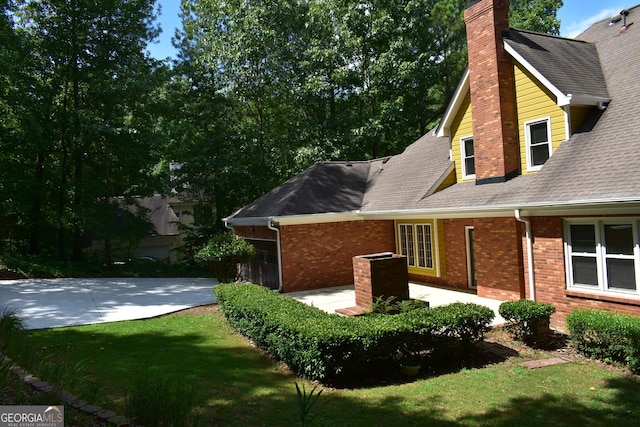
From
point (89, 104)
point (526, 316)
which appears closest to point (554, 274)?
point (526, 316)

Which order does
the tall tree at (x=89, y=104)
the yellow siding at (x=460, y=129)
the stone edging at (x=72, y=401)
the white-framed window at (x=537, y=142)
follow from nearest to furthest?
the stone edging at (x=72, y=401) → the white-framed window at (x=537, y=142) → the yellow siding at (x=460, y=129) → the tall tree at (x=89, y=104)

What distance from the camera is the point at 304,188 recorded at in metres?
17.7

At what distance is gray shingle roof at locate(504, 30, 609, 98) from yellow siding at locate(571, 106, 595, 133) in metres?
0.38

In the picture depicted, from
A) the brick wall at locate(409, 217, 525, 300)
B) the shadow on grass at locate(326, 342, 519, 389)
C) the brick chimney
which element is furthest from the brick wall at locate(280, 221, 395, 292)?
the shadow on grass at locate(326, 342, 519, 389)

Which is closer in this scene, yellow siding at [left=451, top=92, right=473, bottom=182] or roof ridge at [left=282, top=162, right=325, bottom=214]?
yellow siding at [left=451, top=92, right=473, bottom=182]

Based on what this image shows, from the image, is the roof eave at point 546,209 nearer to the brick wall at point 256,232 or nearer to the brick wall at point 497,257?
the brick wall at point 497,257

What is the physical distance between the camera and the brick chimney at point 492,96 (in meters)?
12.0

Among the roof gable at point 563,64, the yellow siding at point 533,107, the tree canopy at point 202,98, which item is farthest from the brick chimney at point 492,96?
the tree canopy at point 202,98

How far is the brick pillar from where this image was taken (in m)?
10.6

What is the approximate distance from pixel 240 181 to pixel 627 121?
18.7 metres

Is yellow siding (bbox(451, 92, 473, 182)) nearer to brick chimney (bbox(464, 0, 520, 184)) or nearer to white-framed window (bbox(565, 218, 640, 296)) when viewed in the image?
brick chimney (bbox(464, 0, 520, 184))

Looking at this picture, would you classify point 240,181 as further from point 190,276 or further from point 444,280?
point 444,280

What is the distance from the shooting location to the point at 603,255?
874 cm

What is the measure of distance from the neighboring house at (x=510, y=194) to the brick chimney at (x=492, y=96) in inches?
1.5
